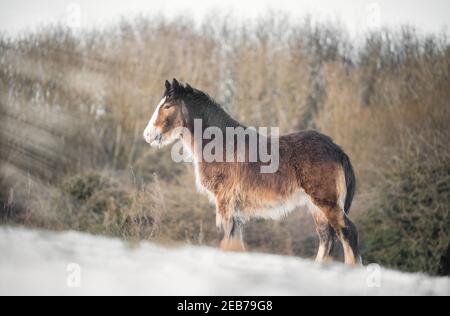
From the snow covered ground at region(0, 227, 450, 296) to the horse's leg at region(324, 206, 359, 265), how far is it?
522 mm

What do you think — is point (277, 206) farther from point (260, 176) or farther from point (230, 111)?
point (230, 111)

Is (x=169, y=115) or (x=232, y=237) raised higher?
(x=169, y=115)

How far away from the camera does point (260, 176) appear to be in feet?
24.0

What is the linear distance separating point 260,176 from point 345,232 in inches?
53.5

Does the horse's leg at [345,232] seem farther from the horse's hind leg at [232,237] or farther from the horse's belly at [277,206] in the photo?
the horse's hind leg at [232,237]

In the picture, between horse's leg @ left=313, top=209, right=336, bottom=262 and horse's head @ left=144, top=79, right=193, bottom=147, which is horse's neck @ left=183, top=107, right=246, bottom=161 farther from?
horse's leg @ left=313, top=209, right=336, bottom=262

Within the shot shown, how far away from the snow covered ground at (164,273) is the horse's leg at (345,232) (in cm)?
52

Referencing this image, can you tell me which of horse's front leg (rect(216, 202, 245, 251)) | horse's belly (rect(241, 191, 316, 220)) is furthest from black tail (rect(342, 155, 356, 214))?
horse's front leg (rect(216, 202, 245, 251))

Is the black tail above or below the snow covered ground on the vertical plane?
above

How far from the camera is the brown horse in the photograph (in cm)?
710

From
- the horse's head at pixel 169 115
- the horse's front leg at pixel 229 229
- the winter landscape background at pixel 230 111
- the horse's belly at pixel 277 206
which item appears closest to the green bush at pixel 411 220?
the winter landscape background at pixel 230 111

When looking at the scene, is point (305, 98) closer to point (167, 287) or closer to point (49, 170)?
point (49, 170)

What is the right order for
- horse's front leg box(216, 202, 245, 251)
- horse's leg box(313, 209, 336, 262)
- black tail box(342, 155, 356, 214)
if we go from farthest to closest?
black tail box(342, 155, 356, 214) → horse's leg box(313, 209, 336, 262) → horse's front leg box(216, 202, 245, 251)

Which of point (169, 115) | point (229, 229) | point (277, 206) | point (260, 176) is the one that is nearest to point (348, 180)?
point (277, 206)
